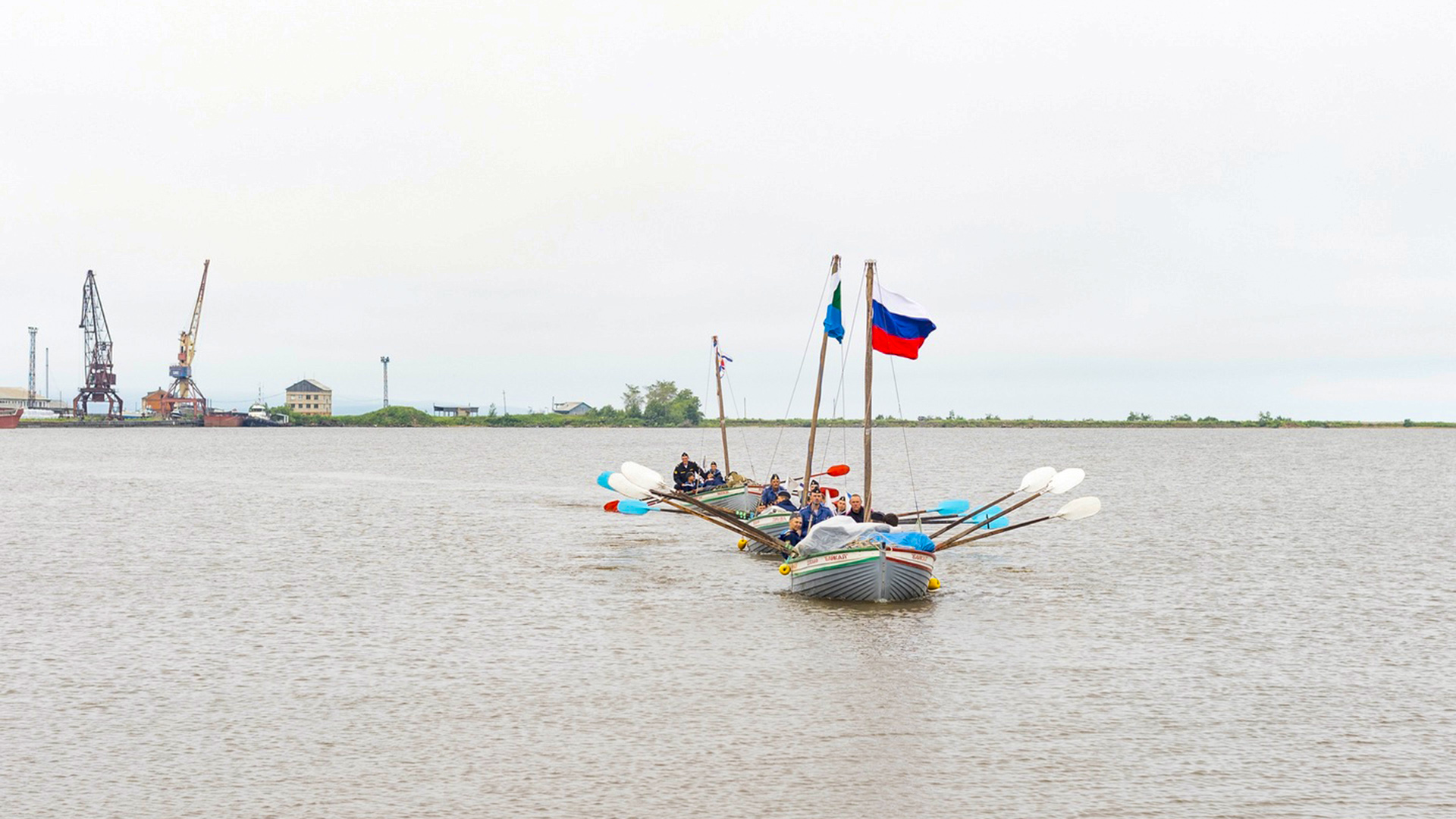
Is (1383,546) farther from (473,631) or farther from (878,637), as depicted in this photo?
(473,631)

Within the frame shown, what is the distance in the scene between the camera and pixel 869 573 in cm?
2923

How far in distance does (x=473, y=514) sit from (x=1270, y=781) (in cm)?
4763

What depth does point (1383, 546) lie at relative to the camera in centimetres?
4556

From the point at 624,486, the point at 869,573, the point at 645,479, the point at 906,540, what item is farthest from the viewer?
the point at 645,479

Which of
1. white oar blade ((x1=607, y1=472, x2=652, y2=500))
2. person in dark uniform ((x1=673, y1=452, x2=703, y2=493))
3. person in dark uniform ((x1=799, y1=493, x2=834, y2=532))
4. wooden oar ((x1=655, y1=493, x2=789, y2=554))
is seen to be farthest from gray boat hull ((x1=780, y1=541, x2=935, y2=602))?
person in dark uniform ((x1=673, y1=452, x2=703, y2=493))

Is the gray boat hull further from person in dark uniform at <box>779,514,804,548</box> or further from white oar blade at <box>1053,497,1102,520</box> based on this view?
white oar blade at <box>1053,497,1102,520</box>

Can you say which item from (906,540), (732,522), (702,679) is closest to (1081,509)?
(906,540)

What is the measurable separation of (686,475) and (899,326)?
68.0 feet

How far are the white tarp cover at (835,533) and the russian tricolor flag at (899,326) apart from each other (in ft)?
17.0

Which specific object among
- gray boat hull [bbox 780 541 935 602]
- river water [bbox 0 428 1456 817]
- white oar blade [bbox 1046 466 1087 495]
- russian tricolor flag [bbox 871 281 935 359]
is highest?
russian tricolor flag [bbox 871 281 935 359]

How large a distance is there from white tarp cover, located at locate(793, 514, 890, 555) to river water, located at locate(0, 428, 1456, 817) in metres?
1.60

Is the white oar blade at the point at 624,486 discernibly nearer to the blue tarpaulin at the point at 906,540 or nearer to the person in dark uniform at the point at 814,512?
the person in dark uniform at the point at 814,512

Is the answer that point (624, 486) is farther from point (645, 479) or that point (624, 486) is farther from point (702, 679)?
point (702, 679)

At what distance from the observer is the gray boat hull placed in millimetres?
29062
